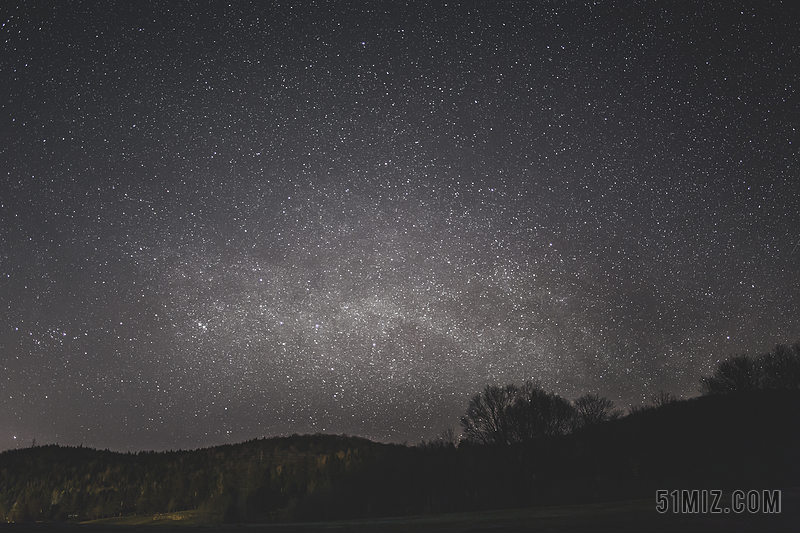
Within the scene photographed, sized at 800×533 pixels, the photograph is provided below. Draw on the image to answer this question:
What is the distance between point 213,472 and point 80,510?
26.0 metres

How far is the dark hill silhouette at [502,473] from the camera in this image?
125ft

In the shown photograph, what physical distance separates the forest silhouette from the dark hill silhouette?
175mm

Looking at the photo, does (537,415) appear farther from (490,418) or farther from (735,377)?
(735,377)

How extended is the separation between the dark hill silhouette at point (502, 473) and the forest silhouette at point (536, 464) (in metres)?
0.17

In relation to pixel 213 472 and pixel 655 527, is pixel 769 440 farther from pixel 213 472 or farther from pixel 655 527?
pixel 213 472

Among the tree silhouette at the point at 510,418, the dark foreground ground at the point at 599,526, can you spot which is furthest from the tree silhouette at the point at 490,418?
the dark foreground ground at the point at 599,526

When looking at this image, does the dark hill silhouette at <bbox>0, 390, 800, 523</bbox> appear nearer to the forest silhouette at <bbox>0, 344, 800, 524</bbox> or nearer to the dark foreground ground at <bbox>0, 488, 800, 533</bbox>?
the forest silhouette at <bbox>0, 344, 800, 524</bbox>

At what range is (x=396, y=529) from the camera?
20.7ft

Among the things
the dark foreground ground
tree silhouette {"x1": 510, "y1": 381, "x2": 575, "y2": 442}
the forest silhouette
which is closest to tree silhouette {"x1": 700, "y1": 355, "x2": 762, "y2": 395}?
the forest silhouette

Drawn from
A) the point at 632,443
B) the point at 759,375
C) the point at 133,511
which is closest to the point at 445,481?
the point at 632,443

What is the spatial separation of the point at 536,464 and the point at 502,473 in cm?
416

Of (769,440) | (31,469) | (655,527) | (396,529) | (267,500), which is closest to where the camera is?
(655,527)

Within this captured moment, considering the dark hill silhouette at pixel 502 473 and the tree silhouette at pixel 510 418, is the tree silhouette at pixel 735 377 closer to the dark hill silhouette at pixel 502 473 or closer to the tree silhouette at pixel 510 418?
the dark hill silhouette at pixel 502 473

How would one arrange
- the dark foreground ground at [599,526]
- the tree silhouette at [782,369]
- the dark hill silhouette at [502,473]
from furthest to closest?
the tree silhouette at [782,369] → the dark hill silhouette at [502,473] → the dark foreground ground at [599,526]
